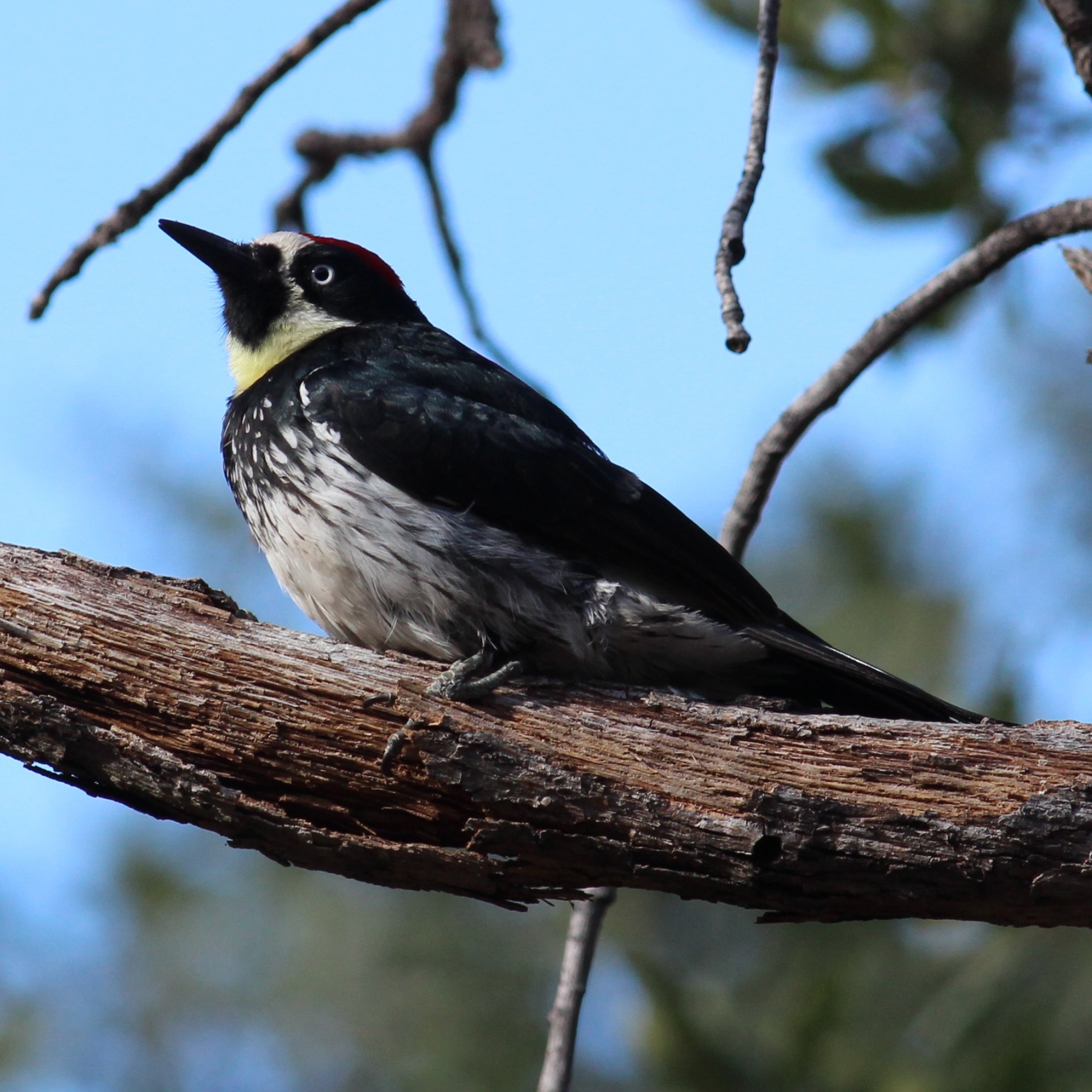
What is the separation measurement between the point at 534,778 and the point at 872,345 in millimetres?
1822

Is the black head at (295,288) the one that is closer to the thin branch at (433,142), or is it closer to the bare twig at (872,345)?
the thin branch at (433,142)

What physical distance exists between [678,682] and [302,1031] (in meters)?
5.59

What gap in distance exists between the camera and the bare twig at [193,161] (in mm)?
4016

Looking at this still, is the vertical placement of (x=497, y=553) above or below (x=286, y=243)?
below

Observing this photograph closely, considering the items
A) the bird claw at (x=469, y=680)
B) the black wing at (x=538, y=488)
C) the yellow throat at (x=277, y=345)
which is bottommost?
the bird claw at (x=469, y=680)

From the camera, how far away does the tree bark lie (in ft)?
8.86

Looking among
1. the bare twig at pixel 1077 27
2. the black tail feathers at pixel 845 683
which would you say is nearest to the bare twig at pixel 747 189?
the bare twig at pixel 1077 27

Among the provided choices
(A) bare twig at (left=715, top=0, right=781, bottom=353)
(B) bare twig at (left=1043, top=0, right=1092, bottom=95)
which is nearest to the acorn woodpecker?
(A) bare twig at (left=715, top=0, right=781, bottom=353)

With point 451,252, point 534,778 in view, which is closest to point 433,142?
point 451,252

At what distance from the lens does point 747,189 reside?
10.5ft

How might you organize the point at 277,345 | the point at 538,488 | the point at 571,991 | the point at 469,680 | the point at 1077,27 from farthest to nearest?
the point at 277,345 < the point at 1077,27 < the point at 538,488 < the point at 571,991 < the point at 469,680

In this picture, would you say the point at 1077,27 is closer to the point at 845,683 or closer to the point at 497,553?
the point at 845,683

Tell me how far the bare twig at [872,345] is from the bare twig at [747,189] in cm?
83

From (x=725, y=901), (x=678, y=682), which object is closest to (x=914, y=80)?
(x=678, y=682)
